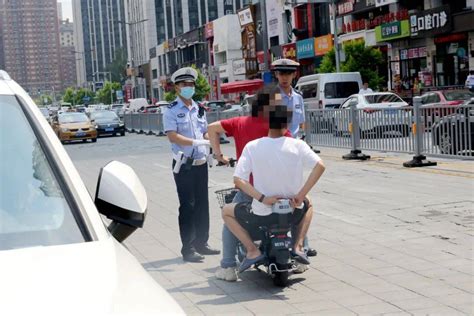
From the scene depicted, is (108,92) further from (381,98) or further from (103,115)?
(381,98)

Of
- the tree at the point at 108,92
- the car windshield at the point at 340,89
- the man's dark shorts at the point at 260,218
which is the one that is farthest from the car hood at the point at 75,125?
the tree at the point at 108,92

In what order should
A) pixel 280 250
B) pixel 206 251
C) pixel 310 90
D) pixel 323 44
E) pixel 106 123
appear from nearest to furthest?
pixel 280 250 → pixel 206 251 → pixel 310 90 → pixel 106 123 → pixel 323 44

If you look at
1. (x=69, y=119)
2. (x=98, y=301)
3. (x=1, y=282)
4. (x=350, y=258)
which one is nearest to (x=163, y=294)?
(x=98, y=301)

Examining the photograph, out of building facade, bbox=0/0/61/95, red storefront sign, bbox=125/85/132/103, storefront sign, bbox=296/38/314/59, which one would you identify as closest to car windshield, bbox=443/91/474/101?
storefront sign, bbox=296/38/314/59

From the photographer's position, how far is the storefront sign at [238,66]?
7050 cm

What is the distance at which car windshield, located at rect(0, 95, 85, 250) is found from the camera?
2.98 metres

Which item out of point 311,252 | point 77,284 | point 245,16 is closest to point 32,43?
point 245,16

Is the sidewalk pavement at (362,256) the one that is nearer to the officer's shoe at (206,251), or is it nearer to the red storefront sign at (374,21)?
the officer's shoe at (206,251)

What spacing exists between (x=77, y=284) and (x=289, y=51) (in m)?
57.1

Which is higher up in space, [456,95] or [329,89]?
[329,89]

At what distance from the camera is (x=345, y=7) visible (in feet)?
163

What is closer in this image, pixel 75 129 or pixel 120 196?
pixel 120 196

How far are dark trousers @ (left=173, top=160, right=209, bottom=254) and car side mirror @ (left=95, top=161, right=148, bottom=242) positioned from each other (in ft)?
15.3

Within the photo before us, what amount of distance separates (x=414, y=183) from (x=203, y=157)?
5.58 m
